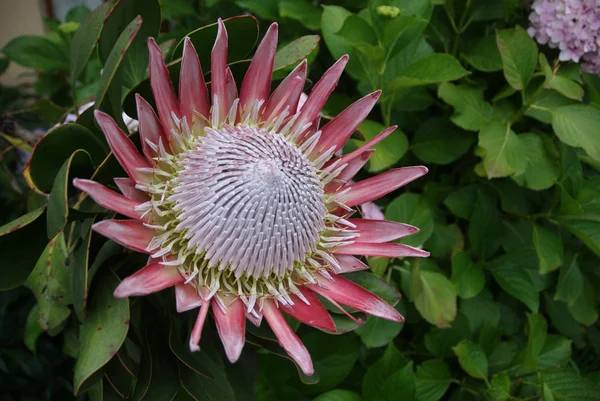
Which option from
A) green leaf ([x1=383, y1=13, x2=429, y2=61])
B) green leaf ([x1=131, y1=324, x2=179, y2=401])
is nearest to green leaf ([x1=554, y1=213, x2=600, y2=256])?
green leaf ([x1=383, y1=13, x2=429, y2=61])

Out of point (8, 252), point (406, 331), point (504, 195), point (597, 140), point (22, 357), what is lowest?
point (406, 331)

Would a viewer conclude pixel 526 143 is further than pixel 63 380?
No

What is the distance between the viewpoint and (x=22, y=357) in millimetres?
1225

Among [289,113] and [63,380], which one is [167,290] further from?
[63,380]

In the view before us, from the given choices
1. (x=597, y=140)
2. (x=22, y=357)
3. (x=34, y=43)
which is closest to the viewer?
(x=597, y=140)

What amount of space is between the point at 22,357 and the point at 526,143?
113 cm

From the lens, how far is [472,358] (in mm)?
984

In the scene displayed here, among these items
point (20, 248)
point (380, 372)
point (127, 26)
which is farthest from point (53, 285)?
point (380, 372)

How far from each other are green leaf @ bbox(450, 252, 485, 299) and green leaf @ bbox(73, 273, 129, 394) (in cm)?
63

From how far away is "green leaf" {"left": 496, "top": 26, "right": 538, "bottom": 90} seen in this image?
99 cm

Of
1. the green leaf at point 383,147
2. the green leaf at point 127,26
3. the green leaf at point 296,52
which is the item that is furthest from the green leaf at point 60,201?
the green leaf at point 383,147

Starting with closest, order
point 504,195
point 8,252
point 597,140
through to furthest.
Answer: point 8,252 → point 597,140 → point 504,195

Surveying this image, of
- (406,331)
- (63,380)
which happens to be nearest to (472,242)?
(406,331)

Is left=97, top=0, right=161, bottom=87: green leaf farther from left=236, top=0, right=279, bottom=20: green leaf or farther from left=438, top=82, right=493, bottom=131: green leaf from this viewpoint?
left=438, top=82, right=493, bottom=131: green leaf
